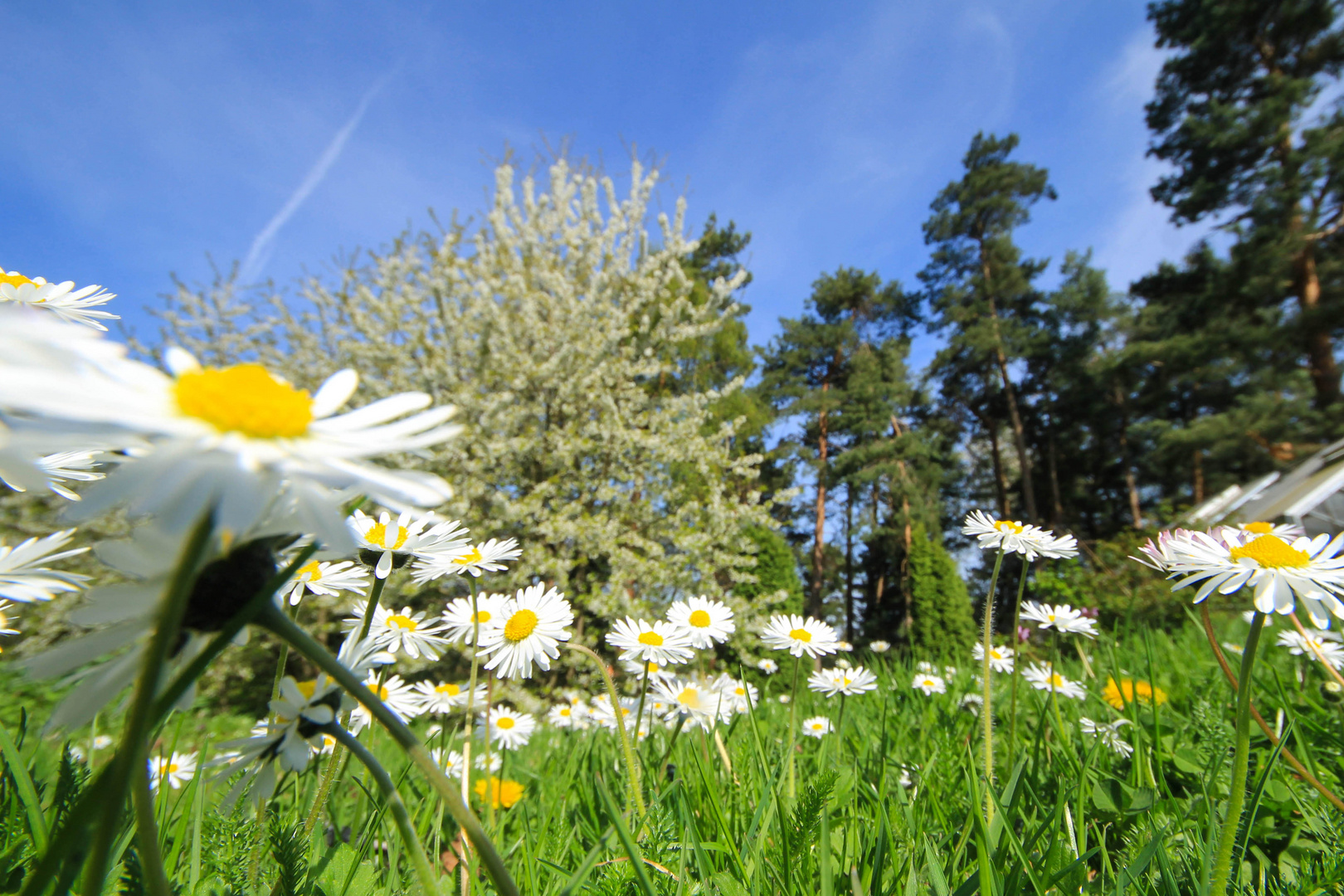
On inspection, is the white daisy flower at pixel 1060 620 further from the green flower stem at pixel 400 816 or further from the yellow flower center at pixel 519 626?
the green flower stem at pixel 400 816

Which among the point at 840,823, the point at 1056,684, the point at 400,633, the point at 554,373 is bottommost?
the point at 840,823

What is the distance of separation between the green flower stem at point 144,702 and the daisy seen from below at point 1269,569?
102 cm

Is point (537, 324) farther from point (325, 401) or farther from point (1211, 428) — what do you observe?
point (1211, 428)

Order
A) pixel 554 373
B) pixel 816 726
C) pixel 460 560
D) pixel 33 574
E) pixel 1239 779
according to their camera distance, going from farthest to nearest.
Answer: pixel 554 373 < pixel 816 726 < pixel 460 560 < pixel 1239 779 < pixel 33 574

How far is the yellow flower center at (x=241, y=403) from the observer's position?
379 mm

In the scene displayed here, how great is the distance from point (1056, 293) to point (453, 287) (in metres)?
19.2

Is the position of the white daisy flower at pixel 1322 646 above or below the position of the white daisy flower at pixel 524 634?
below

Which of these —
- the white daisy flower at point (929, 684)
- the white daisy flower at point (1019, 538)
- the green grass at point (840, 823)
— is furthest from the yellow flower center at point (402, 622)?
the white daisy flower at point (929, 684)

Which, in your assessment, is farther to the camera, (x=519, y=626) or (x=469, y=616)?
(x=469, y=616)

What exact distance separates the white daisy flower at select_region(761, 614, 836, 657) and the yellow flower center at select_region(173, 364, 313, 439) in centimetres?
123

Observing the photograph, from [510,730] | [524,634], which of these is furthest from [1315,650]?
[510,730]

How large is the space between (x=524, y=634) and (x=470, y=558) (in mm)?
207

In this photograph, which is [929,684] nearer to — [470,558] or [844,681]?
[844,681]

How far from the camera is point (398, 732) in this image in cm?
40
